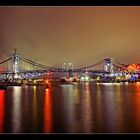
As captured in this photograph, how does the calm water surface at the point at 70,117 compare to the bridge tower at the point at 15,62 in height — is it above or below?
below

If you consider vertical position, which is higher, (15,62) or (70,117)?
(15,62)

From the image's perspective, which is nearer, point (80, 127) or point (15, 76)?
point (80, 127)

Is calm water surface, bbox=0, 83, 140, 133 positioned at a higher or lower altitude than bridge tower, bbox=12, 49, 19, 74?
lower

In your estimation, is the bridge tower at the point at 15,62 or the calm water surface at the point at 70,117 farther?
the bridge tower at the point at 15,62

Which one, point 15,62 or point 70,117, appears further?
point 15,62

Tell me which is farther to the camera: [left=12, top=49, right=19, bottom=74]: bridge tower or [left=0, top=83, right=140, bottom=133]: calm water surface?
[left=12, top=49, right=19, bottom=74]: bridge tower
